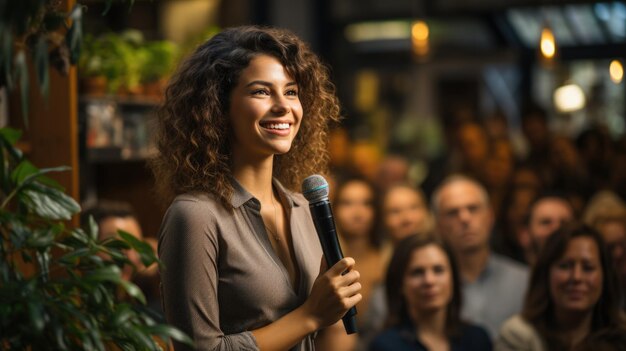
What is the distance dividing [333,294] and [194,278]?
10.8 inches

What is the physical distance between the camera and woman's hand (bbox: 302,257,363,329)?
2.17 meters

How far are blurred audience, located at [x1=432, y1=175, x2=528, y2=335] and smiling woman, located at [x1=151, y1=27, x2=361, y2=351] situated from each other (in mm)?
2378

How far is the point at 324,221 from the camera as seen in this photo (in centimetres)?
228

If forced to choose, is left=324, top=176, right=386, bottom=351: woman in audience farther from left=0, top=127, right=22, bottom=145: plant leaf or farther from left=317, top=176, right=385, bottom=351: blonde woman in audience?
left=0, top=127, right=22, bottom=145: plant leaf

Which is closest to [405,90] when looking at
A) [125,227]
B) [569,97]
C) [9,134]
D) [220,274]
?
[569,97]

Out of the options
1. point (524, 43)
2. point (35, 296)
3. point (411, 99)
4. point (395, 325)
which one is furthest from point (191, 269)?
point (411, 99)

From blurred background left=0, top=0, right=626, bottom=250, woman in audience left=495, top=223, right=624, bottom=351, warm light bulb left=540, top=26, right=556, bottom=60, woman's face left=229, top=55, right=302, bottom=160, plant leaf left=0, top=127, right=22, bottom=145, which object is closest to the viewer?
plant leaf left=0, top=127, right=22, bottom=145

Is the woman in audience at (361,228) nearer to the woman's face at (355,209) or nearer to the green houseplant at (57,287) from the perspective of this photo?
the woman's face at (355,209)

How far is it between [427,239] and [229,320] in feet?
6.97

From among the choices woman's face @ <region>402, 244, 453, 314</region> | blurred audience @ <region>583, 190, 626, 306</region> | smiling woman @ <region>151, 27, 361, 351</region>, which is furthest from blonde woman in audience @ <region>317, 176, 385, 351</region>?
smiling woman @ <region>151, 27, 361, 351</region>

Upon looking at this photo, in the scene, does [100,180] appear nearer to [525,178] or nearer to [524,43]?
[525,178]

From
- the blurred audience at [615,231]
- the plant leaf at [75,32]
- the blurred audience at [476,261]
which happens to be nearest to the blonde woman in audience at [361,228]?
the blurred audience at [476,261]

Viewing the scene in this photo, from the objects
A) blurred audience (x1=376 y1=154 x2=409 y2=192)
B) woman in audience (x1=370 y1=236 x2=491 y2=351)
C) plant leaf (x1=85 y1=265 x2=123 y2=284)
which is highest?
plant leaf (x1=85 y1=265 x2=123 y2=284)

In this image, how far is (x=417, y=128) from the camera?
41.3 ft
